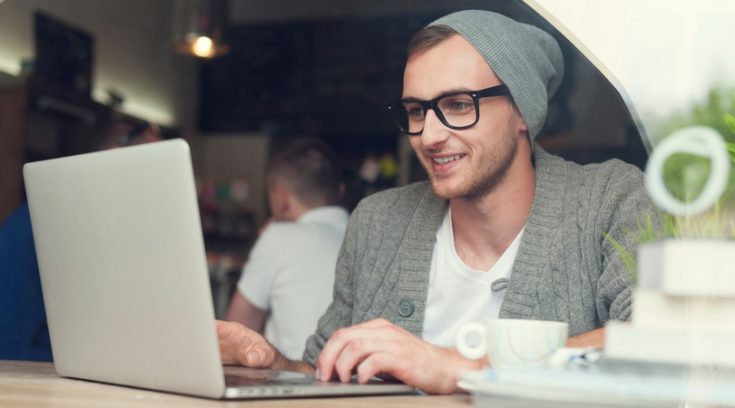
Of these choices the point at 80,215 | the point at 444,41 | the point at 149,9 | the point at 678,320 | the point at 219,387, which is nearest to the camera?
the point at 678,320

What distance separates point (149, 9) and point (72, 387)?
605cm

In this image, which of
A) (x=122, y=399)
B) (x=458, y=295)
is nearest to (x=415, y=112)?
(x=458, y=295)

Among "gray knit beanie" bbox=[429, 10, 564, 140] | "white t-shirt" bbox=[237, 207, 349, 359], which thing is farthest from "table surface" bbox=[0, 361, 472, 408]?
"white t-shirt" bbox=[237, 207, 349, 359]

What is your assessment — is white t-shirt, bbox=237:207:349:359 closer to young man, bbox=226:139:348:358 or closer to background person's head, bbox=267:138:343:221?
young man, bbox=226:139:348:358

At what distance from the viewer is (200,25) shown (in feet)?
14.5

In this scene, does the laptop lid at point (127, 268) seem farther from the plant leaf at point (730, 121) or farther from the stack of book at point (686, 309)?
the plant leaf at point (730, 121)

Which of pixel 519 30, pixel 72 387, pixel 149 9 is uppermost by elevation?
pixel 149 9

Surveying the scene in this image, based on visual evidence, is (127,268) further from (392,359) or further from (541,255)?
(541,255)

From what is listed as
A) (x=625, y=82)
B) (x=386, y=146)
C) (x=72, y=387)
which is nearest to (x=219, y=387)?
(x=72, y=387)

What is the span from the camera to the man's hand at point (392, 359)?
4.26 ft

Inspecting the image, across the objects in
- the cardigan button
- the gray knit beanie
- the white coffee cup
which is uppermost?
the gray knit beanie

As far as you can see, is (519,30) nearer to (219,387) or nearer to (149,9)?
(219,387)

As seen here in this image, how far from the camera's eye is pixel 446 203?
2078mm

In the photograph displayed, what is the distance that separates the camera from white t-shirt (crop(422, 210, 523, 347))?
1.86 metres
